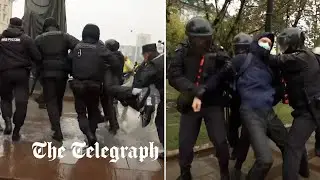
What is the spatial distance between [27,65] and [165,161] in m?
2.00

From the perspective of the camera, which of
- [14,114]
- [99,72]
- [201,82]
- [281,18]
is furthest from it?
[14,114]

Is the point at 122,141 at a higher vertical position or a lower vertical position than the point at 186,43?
lower

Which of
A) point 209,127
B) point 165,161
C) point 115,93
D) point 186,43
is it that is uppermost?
point 186,43

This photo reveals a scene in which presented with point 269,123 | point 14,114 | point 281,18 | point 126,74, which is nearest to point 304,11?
point 281,18

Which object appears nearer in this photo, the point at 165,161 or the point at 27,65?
the point at 165,161

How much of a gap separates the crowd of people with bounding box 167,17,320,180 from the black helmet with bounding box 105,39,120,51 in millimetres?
641

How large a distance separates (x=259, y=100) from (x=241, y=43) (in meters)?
0.65

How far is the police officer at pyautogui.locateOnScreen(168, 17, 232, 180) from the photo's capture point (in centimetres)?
366

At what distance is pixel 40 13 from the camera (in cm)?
445

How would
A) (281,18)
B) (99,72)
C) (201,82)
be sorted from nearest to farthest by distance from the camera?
(201,82)
(281,18)
(99,72)

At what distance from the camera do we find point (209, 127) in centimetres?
381

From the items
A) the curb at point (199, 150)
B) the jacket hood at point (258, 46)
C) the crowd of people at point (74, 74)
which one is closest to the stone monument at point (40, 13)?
the crowd of people at point (74, 74)

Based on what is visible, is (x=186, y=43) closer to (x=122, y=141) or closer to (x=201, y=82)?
(x=201, y=82)

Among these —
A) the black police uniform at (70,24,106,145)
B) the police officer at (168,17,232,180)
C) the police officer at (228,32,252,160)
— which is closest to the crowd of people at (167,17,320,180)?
the police officer at (168,17,232,180)
